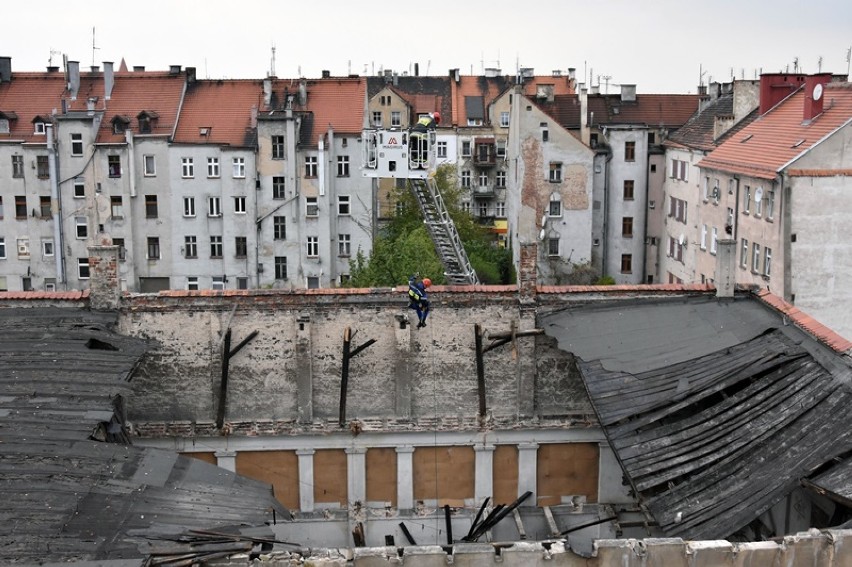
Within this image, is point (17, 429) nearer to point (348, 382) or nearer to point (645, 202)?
point (348, 382)

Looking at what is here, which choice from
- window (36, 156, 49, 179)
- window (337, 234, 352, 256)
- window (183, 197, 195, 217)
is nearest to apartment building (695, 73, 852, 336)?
window (337, 234, 352, 256)

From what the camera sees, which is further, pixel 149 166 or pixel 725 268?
pixel 149 166

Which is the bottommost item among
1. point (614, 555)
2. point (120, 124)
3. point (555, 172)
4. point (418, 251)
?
point (614, 555)

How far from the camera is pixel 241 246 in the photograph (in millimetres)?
53000

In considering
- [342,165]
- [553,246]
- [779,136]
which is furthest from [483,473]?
[553,246]

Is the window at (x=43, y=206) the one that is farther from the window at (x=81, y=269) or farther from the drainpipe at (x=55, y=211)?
the window at (x=81, y=269)

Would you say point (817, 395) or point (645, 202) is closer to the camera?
point (817, 395)

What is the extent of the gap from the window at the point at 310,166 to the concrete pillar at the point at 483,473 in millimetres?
30484

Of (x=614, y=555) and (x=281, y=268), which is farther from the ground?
(x=281, y=268)

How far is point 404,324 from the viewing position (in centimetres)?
2394

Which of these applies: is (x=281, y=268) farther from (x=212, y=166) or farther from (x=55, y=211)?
(x=55, y=211)

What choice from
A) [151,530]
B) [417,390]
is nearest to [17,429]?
[151,530]

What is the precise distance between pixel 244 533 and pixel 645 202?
153ft

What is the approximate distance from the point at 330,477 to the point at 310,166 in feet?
99.5
